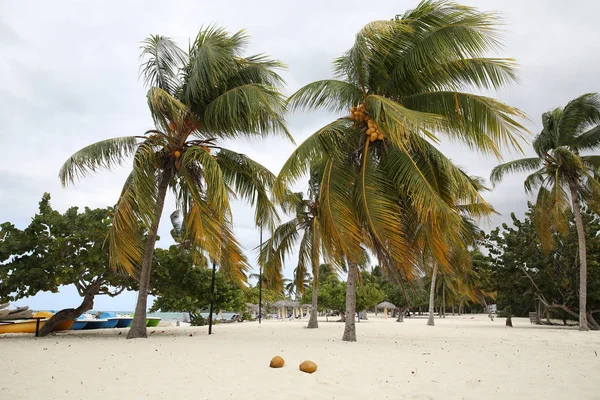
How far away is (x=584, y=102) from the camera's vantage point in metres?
15.7

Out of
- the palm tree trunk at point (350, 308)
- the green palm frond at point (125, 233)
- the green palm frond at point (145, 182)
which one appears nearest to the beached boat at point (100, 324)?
the green palm frond at point (125, 233)

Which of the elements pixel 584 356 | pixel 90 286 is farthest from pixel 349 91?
pixel 90 286

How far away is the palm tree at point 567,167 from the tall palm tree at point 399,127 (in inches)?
347

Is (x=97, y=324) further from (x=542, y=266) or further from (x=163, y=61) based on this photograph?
(x=542, y=266)

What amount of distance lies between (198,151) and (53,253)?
17.7 feet

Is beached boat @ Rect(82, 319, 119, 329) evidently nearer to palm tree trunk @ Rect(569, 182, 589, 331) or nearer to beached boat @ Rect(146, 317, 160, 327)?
beached boat @ Rect(146, 317, 160, 327)

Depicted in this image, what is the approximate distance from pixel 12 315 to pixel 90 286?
7.65ft

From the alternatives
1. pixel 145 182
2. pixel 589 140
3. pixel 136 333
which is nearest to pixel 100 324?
pixel 136 333

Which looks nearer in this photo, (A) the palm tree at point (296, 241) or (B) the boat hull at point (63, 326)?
(B) the boat hull at point (63, 326)

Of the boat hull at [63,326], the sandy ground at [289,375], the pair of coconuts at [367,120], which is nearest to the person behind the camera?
the sandy ground at [289,375]

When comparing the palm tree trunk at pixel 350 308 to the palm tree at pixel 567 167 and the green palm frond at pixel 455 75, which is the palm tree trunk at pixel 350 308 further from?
the palm tree at pixel 567 167

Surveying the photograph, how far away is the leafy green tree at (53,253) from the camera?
11.4m

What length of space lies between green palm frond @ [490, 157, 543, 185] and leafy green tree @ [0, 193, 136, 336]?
16160 millimetres

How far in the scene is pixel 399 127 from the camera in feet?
25.7
